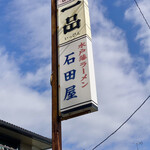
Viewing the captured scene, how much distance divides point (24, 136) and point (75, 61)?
6.14 metres

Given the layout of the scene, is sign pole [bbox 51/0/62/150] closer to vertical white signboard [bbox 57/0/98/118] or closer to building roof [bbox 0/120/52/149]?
vertical white signboard [bbox 57/0/98/118]

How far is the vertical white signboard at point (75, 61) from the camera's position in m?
8.95

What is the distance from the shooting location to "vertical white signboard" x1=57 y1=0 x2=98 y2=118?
29.3 feet

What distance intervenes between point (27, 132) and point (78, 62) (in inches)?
218

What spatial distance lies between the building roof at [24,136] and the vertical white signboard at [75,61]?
14.7 ft

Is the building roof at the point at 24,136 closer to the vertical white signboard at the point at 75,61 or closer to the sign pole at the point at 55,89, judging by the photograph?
the sign pole at the point at 55,89

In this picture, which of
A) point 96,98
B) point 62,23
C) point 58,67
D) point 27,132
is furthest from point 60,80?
point 27,132

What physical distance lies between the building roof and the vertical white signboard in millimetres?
4477

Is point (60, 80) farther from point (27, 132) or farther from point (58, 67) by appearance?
point (27, 132)

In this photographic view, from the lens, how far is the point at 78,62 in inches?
375

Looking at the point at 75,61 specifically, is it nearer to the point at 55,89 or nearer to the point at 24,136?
the point at 55,89

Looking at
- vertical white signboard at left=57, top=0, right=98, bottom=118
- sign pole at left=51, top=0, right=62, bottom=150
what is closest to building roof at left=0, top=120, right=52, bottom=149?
sign pole at left=51, top=0, right=62, bottom=150

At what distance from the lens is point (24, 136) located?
14.4 m

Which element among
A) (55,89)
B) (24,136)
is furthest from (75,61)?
(24,136)
